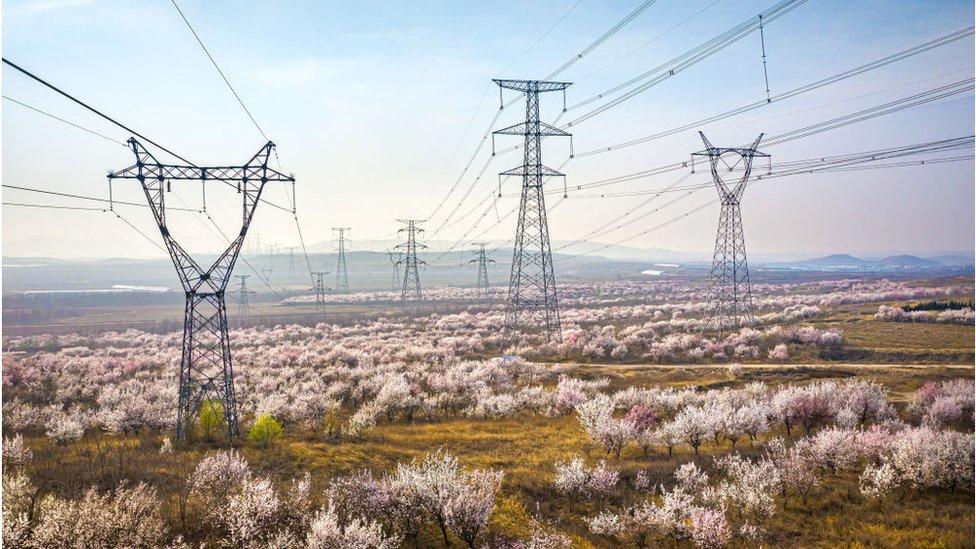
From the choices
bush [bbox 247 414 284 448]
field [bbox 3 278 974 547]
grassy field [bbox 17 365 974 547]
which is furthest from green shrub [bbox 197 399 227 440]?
bush [bbox 247 414 284 448]

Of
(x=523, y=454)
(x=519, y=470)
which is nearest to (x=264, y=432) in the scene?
(x=523, y=454)

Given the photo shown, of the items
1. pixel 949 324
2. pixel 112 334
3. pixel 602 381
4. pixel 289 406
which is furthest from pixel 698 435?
pixel 112 334

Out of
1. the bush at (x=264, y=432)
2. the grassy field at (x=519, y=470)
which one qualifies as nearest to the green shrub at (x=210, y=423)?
the grassy field at (x=519, y=470)

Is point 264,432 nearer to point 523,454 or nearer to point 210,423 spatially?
point 210,423

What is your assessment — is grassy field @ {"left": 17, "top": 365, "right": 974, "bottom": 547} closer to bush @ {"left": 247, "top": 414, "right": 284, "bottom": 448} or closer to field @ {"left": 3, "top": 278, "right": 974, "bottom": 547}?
field @ {"left": 3, "top": 278, "right": 974, "bottom": 547}

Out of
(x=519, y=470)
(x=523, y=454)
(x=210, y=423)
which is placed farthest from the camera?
(x=210, y=423)

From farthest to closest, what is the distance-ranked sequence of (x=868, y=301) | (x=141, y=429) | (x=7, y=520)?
(x=868, y=301) → (x=141, y=429) → (x=7, y=520)

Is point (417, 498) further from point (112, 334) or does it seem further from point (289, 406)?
point (112, 334)
